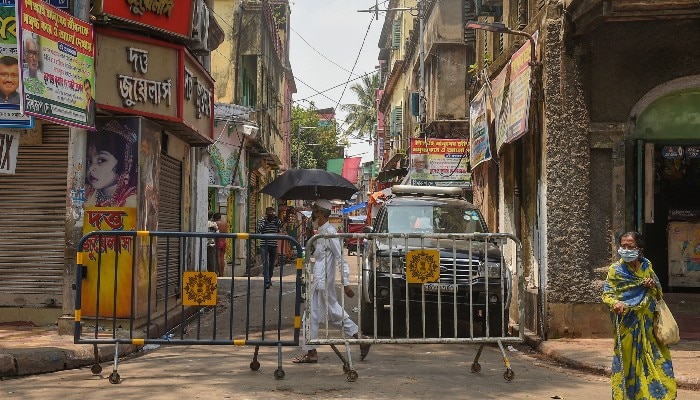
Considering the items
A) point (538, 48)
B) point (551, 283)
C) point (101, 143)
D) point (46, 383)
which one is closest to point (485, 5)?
point (538, 48)

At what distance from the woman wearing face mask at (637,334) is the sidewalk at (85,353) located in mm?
1808

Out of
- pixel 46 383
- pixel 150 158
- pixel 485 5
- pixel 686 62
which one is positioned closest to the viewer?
pixel 46 383

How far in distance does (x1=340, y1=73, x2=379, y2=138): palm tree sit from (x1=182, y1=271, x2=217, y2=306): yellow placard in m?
60.9

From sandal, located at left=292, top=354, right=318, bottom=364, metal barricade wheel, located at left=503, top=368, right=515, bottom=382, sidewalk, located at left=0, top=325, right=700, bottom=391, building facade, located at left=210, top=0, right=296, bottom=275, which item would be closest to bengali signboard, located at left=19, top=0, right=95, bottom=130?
sidewalk, located at left=0, top=325, right=700, bottom=391

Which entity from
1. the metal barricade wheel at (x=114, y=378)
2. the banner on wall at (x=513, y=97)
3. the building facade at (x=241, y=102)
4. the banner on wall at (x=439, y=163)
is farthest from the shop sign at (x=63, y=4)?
the banner on wall at (x=439, y=163)

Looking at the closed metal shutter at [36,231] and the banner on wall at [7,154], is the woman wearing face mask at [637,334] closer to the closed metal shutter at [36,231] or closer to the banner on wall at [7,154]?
the banner on wall at [7,154]

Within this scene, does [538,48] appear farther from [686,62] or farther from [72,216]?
[72,216]

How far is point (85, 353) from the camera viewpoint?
9344mm

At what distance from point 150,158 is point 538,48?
585 cm

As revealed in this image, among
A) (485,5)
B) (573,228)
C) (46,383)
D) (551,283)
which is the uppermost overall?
(485,5)

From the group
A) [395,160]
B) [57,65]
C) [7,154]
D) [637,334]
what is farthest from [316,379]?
[395,160]

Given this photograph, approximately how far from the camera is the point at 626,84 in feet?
37.8

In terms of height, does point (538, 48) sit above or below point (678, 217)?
above

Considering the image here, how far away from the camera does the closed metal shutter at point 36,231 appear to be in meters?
11.7
